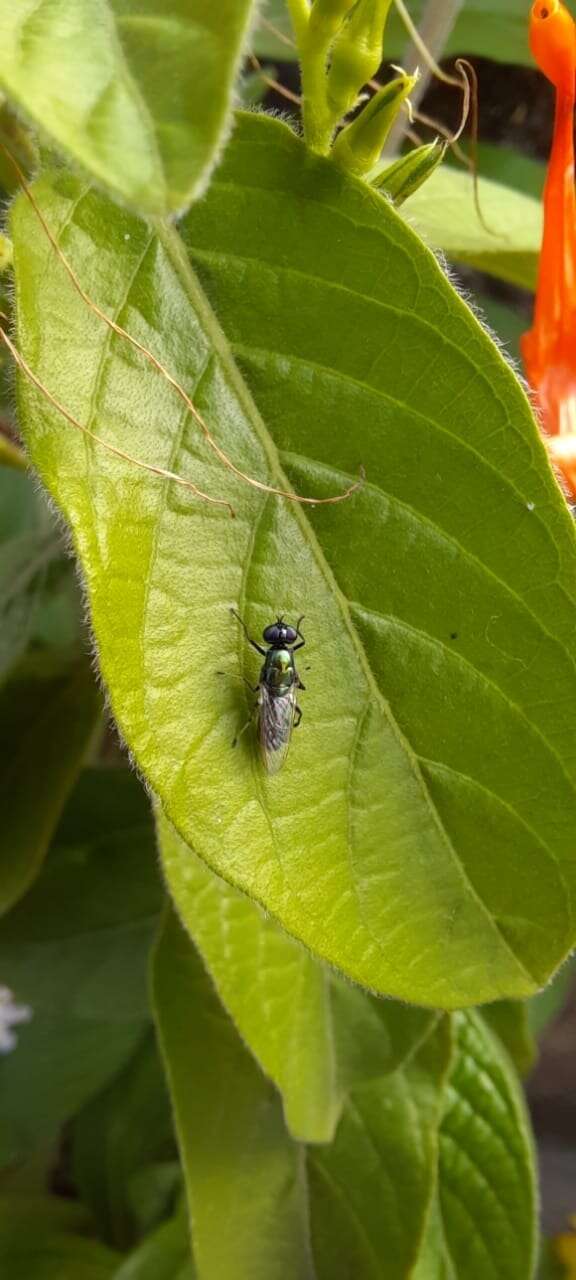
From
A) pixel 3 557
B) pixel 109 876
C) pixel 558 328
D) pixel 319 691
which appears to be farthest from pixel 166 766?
pixel 109 876

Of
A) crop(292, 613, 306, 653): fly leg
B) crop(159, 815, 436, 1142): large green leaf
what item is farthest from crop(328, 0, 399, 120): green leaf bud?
crop(159, 815, 436, 1142): large green leaf

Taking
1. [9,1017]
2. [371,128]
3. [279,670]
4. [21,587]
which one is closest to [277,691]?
[279,670]

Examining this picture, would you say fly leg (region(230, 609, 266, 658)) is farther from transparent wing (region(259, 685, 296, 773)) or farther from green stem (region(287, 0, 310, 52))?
green stem (region(287, 0, 310, 52))

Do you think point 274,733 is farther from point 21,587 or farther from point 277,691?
point 21,587

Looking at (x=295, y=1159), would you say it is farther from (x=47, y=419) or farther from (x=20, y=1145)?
(x=47, y=419)

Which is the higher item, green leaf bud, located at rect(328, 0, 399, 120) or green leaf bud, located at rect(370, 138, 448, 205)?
green leaf bud, located at rect(328, 0, 399, 120)

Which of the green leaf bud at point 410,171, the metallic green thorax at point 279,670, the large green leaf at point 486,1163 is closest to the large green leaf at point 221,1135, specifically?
the large green leaf at point 486,1163
